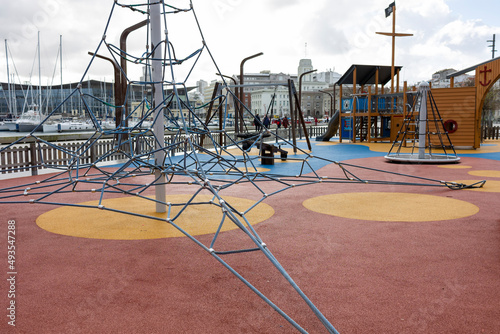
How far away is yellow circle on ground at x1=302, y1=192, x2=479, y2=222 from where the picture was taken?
588cm

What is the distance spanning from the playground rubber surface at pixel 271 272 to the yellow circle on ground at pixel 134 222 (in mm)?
36

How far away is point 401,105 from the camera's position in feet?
71.5

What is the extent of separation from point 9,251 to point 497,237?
553 centimetres

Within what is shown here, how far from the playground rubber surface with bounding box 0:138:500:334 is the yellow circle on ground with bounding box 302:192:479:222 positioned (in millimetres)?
32

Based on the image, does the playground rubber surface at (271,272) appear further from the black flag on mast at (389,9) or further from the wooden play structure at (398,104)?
the black flag on mast at (389,9)

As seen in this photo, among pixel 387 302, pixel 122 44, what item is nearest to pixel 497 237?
pixel 387 302

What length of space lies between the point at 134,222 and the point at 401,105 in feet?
63.0

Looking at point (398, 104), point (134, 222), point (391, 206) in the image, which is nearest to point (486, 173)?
point (391, 206)

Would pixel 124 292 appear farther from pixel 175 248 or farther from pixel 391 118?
pixel 391 118

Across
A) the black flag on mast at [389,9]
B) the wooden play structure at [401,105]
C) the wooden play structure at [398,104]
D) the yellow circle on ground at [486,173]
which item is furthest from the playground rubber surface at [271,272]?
the black flag on mast at [389,9]

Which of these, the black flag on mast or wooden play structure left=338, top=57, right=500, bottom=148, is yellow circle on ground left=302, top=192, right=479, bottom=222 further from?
the black flag on mast

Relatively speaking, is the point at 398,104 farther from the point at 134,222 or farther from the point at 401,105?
the point at 134,222

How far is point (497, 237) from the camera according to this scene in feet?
15.5

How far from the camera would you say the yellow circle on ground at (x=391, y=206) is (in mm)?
5883
